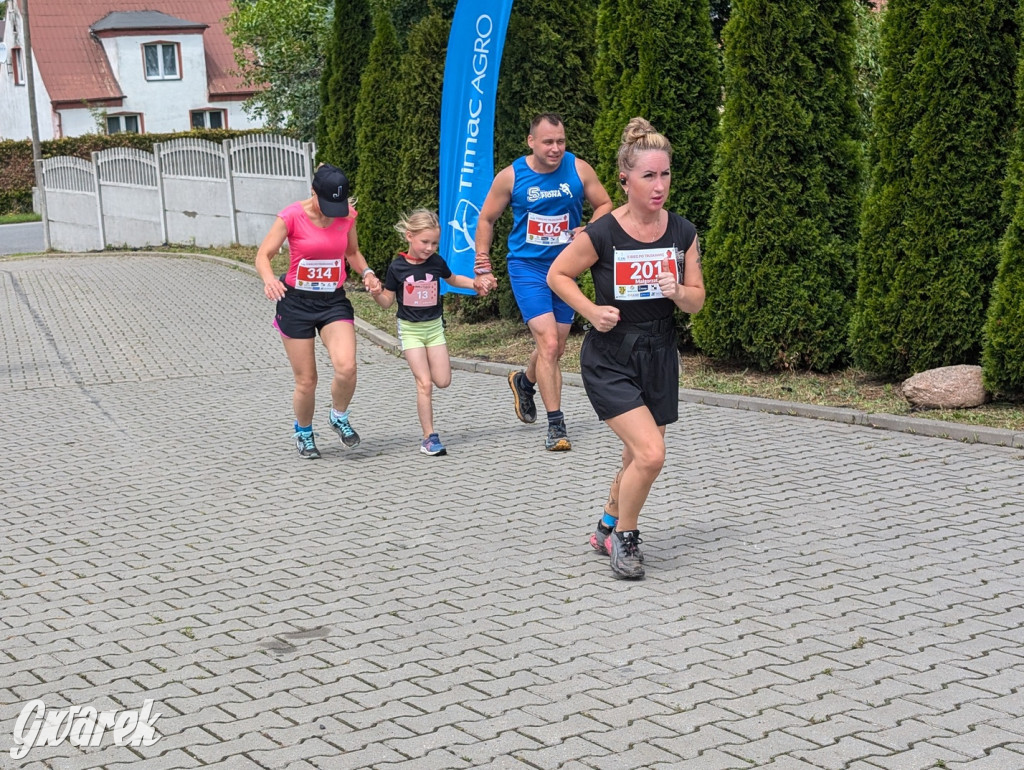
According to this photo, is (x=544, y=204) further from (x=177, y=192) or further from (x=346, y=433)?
(x=177, y=192)

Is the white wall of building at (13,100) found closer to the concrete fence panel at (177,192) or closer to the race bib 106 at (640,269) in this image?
the concrete fence panel at (177,192)

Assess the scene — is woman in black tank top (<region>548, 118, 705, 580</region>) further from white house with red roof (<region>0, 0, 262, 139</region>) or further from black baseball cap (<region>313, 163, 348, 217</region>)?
white house with red roof (<region>0, 0, 262, 139</region>)

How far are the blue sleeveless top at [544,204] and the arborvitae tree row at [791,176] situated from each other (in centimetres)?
228

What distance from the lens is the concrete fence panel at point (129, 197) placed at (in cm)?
2927

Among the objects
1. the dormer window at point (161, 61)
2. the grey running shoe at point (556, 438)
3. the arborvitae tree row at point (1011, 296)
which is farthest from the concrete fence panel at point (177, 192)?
the dormer window at point (161, 61)

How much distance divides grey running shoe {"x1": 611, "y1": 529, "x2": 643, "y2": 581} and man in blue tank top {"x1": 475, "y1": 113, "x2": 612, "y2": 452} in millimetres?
2887

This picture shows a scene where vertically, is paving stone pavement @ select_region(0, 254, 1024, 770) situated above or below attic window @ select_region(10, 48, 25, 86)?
below

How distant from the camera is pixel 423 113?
1627 centimetres

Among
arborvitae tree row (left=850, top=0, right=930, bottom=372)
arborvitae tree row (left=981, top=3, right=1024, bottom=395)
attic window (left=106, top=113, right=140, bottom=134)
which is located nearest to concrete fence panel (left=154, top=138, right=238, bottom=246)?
arborvitae tree row (left=850, top=0, right=930, bottom=372)

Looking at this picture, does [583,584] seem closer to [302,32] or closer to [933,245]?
[933,245]

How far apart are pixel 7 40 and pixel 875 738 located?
2735 inches

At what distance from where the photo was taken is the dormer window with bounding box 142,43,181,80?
62344 mm

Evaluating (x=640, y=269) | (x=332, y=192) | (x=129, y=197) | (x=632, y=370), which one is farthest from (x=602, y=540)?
(x=129, y=197)

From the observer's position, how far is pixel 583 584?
6.41 meters
